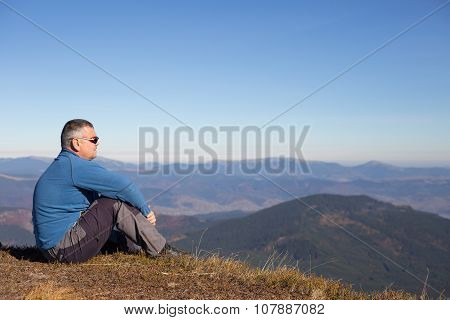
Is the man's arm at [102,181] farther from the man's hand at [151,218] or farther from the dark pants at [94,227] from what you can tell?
the man's hand at [151,218]

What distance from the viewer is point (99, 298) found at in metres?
6.14

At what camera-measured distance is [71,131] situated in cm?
767

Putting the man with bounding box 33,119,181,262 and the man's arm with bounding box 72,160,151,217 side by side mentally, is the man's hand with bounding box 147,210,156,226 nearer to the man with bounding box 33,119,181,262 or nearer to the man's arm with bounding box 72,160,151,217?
the man with bounding box 33,119,181,262

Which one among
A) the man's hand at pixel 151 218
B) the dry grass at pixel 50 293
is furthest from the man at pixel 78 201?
the dry grass at pixel 50 293

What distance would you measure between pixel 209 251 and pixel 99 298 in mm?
3253

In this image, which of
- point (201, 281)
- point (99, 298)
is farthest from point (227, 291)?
point (99, 298)

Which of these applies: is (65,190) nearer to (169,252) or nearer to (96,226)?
(96,226)

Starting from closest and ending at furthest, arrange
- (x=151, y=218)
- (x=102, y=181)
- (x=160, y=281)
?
(x=160, y=281) < (x=102, y=181) < (x=151, y=218)

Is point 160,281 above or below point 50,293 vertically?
below

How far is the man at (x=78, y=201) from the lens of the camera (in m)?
7.59

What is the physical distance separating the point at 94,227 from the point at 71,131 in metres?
1.52

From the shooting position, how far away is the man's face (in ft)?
25.2

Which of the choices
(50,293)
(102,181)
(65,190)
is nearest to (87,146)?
(102,181)

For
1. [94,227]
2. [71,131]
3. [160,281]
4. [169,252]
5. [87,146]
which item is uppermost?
[71,131]
